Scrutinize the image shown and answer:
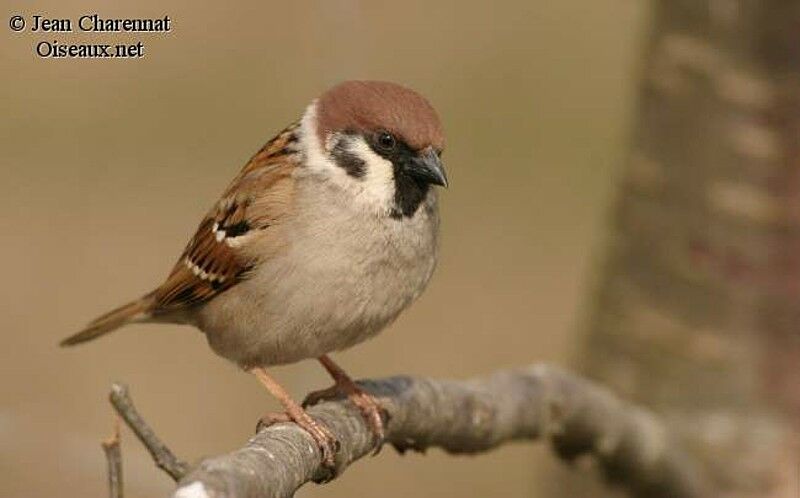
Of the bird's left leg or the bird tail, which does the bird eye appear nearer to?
the bird's left leg

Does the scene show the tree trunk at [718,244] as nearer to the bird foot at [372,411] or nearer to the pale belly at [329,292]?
the pale belly at [329,292]

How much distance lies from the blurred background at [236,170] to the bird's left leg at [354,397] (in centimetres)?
205

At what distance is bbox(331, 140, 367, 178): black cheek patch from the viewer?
305 cm

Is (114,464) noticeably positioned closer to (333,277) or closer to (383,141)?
(333,277)

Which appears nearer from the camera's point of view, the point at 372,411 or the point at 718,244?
the point at 372,411

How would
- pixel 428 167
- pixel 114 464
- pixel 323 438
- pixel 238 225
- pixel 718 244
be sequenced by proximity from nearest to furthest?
1. pixel 114 464
2. pixel 323 438
3. pixel 428 167
4. pixel 238 225
5. pixel 718 244

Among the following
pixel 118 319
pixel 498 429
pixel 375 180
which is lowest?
pixel 498 429

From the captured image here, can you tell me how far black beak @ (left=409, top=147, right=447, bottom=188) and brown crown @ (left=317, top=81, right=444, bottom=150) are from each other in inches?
0.6

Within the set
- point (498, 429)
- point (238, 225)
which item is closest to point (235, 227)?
point (238, 225)

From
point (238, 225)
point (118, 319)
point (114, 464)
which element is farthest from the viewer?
point (118, 319)

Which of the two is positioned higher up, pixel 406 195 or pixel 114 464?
pixel 406 195

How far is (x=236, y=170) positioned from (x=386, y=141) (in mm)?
3832

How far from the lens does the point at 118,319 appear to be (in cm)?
361

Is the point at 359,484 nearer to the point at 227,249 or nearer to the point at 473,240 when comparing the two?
the point at 473,240
